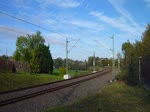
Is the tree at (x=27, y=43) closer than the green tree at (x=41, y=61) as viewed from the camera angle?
No

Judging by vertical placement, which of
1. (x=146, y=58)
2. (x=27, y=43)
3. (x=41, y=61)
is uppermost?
(x=27, y=43)

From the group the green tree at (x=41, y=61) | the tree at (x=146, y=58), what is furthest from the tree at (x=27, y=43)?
the tree at (x=146, y=58)

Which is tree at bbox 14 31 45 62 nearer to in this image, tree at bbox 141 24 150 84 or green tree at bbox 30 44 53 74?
green tree at bbox 30 44 53 74

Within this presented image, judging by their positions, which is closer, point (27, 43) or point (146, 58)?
point (146, 58)

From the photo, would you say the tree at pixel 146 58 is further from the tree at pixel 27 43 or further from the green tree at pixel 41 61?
the tree at pixel 27 43

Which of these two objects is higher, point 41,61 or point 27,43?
point 27,43

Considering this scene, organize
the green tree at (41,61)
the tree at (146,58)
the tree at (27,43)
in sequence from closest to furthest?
1. the tree at (146,58)
2. the green tree at (41,61)
3. the tree at (27,43)

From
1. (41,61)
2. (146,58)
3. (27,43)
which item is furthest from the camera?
(27,43)

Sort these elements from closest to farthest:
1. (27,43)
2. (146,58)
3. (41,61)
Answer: (146,58) → (41,61) → (27,43)

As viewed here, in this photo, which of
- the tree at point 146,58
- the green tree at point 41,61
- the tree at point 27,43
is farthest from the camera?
the tree at point 27,43

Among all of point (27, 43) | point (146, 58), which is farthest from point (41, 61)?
point (27, 43)

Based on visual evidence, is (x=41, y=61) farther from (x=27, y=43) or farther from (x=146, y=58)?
(x=27, y=43)

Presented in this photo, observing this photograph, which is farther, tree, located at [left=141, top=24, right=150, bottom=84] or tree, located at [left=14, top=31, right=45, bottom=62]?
tree, located at [left=14, top=31, right=45, bottom=62]

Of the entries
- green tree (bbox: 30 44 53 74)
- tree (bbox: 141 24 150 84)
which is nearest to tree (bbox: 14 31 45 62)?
green tree (bbox: 30 44 53 74)
